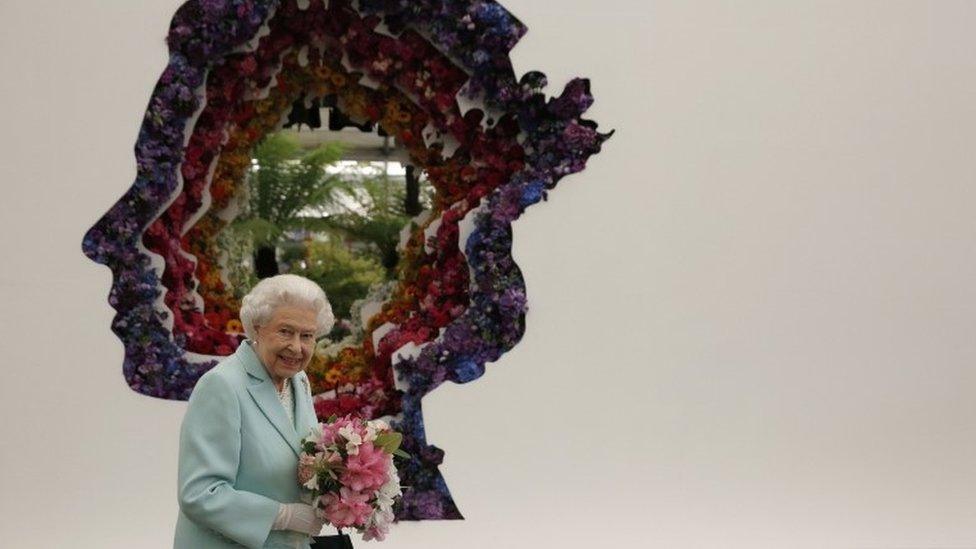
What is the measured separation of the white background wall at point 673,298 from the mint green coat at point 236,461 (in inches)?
86.5

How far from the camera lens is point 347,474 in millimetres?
2629

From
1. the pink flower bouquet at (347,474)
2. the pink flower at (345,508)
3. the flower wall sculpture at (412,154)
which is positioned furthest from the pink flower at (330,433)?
the flower wall sculpture at (412,154)

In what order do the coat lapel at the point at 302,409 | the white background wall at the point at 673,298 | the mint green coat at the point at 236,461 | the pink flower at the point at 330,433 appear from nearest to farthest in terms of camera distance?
the mint green coat at the point at 236,461 < the pink flower at the point at 330,433 < the coat lapel at the point at 302,409 < the white background wall at the point at 673,298

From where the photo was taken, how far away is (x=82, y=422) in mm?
4727

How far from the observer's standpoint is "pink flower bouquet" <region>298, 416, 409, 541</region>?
262cm

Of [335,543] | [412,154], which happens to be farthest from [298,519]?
[412,154]

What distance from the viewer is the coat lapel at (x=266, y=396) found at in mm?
2658

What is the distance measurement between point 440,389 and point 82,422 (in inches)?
55.5

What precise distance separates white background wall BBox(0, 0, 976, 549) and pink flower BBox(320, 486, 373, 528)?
2227mm

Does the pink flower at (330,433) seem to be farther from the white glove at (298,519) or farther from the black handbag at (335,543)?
the black handbag at (335,543)

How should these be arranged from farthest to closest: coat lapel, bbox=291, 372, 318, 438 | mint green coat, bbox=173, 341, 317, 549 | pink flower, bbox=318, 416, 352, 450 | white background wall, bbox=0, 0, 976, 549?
white background wall, bbox=0, 0, 976, 549, coat lapel, bbox=291, 372, 318, 438, pink flower, bbox=318, 416, 352, 450, mint green coat, bbox=173, 341, 317, 549

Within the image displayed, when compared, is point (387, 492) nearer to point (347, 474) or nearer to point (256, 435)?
point (347, 474)

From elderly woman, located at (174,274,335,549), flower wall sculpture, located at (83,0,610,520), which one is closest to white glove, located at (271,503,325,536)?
elderly woman, located at (174,274,335,549)

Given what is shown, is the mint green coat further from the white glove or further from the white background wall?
the white background wall
